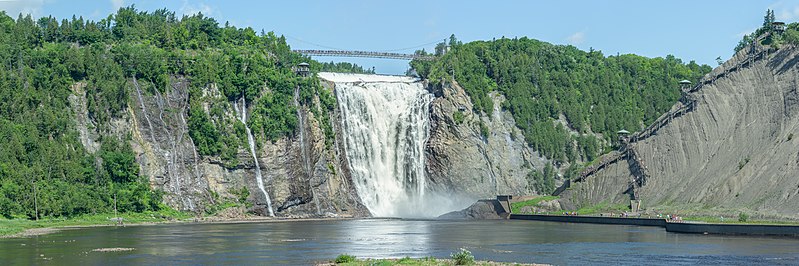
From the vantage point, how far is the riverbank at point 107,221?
111125mm

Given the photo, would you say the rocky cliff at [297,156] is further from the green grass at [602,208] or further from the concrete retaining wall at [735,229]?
the concrete retaining wall at [735,229]

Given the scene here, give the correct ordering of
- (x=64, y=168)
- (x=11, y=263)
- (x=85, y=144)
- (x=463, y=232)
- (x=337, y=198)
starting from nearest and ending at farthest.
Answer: (x=11, y=263), (x=463, y=232), (x=64, y=168), (x=85, y=144), (x=337, y=198)

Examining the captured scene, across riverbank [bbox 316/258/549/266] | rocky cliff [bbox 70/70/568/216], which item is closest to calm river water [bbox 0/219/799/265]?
riverbank [bbox 316/258/549/266]

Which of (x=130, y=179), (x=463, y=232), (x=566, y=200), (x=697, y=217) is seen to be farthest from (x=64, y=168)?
(x=697, y=217)

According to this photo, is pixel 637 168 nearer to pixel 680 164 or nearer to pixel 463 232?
pixel 680 164

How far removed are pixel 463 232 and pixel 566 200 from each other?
150 ft

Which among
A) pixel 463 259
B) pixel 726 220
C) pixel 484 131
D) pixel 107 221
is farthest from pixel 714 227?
pixel 484 131

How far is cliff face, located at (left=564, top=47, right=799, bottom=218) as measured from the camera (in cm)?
11612

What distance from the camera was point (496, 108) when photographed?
645ft

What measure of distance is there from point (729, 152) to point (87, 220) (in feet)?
248

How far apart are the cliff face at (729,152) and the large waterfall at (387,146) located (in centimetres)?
3382

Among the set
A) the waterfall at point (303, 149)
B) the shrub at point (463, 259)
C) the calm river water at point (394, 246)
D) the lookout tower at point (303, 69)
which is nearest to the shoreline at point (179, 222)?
the calm river water at point (394, 246)

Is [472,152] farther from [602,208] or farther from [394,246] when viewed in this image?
[394,246]

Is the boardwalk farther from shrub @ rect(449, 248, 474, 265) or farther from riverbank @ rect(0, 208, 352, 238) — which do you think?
shrub @ rect(449, 248, 474, 265)
